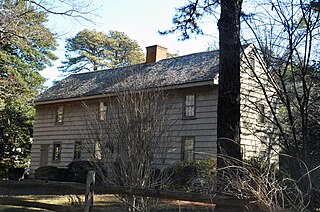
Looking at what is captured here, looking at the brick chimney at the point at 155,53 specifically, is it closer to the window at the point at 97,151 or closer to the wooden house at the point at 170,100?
the wooden house at the point at 170,100

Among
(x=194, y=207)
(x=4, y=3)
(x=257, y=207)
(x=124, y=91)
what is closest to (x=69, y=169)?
(x=4, y=3)

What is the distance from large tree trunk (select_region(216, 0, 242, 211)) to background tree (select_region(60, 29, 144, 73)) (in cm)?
3417

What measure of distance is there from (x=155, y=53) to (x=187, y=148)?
7369 millimetres

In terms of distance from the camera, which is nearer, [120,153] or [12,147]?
[120,153]

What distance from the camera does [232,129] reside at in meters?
7.74

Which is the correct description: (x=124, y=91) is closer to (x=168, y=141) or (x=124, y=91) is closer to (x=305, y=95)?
(x=168, y=141)

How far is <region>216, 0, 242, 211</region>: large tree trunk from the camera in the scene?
7488 mm

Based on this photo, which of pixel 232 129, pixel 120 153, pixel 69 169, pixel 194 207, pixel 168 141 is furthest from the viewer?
pixel 69 169

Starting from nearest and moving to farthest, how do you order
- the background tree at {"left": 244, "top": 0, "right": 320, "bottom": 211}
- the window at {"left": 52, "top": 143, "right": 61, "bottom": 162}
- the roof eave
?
the background tree at {"left": 244, "top": 0, "right": 320, "bottom": 211} → the roof eave → the window at {"left": 52, "top": 143, "right": 61, "bottom": 162}

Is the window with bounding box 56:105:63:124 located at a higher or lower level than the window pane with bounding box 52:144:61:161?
higher

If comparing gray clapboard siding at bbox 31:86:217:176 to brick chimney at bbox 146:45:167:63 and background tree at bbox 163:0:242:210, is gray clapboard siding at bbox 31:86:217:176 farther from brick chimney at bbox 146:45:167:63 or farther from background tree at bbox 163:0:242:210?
background tree at bbox 163:0:242:210

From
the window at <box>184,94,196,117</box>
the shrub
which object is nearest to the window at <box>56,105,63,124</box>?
the shrub

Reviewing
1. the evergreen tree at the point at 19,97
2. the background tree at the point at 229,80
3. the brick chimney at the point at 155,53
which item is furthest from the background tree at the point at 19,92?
the background tree at the point at 229,80

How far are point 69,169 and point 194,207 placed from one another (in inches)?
431
